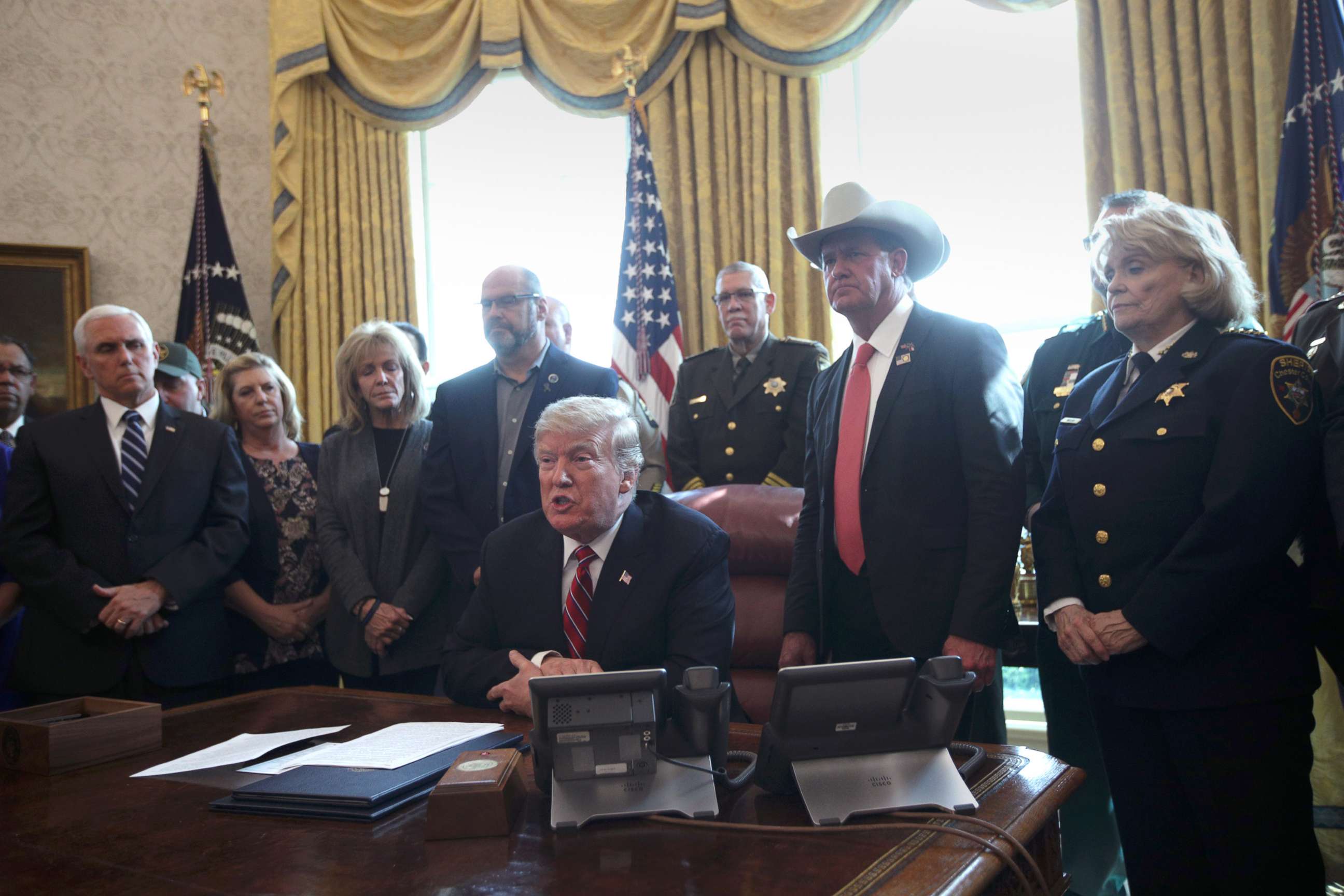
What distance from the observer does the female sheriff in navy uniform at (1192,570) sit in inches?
66.4

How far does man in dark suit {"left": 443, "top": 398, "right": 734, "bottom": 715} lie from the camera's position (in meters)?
1.92

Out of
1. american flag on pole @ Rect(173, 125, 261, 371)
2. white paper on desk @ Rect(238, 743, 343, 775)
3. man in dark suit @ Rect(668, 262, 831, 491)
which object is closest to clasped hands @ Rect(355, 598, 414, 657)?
white paper on desk @ Rect(238, 743, 343, 775)

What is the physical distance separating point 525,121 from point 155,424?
3.35 m

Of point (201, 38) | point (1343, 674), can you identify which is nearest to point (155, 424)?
point (1343, 674)

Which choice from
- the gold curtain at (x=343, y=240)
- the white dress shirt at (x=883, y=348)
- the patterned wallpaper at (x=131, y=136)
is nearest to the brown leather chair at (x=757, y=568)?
the white dress shirt at (x=883, y=348)

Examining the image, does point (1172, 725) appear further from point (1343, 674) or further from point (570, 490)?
point (570, 490)

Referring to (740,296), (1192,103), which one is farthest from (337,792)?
(1192,103)

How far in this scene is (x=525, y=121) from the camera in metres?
5.72

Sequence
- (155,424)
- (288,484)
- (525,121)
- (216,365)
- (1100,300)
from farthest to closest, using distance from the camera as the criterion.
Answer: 1. (525,121)
2. (216,365)
3. (1100,300)
4. (288,484)
5. (155,424)

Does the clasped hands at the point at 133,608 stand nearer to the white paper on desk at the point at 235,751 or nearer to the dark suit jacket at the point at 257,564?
the dark suit jacket at the point at 257,564

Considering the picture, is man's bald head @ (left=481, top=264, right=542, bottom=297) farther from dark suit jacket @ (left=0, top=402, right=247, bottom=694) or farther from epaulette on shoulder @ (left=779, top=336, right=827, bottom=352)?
epaulette on shoulder @ (left=779, top=336, right=827, bottom=352)

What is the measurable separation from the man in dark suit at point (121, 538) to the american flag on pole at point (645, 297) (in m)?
1.98

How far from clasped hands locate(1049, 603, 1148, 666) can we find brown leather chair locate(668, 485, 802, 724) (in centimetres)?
76

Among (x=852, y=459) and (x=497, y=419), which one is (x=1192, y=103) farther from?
(x=497, y=419)
